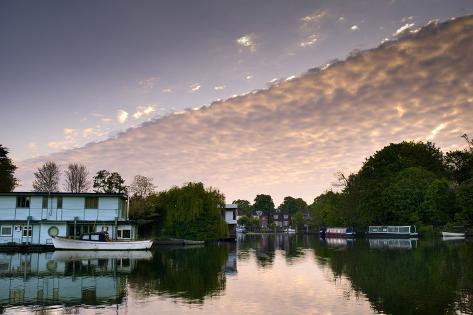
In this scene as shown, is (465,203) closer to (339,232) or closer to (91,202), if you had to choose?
(339,232)

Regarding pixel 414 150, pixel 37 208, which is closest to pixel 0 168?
pixel 37 208

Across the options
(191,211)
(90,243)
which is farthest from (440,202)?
(90,243)

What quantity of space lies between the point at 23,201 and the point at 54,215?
407cm

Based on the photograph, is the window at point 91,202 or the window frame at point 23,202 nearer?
the window frame at point 23,202

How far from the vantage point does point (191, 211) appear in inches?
2689

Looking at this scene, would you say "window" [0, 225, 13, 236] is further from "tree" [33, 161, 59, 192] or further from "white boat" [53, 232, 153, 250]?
"tree" [33, 161, 59, 192]

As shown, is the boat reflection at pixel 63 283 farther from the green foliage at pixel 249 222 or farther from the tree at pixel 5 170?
the green foliage at pixel 249 222

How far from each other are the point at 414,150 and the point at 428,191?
19.0 meters

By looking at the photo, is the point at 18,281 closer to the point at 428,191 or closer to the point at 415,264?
the point at 415,264

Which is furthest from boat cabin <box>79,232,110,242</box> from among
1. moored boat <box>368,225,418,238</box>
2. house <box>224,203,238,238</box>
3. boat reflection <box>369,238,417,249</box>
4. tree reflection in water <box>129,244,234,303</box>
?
moored boat <box>368,225,418,238</box>

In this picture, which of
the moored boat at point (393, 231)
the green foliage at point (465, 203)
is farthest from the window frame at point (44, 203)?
the green foliage at point (465, 203)

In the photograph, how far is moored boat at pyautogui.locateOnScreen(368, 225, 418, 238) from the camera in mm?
90500

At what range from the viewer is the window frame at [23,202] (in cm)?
5569

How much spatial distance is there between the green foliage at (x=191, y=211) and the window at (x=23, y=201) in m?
19.6
